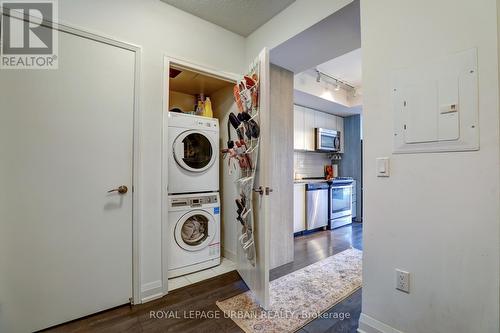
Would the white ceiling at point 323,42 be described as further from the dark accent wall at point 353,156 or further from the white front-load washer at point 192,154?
the dark accent wall at point 353,156

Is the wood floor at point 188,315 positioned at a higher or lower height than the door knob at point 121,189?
lower

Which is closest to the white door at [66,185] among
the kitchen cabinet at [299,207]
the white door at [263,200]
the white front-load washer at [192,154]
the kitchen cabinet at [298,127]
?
the white front-load washer at [192,154]

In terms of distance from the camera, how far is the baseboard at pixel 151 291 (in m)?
1.88

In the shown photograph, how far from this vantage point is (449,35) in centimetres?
117

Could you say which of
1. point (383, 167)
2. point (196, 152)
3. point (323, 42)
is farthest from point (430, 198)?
point (196, 152)

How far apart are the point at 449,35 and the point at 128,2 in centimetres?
226

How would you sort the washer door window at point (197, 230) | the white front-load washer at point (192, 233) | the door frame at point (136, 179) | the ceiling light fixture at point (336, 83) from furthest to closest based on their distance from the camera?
the ceiling light fixture at point (336, 83)
the washer door window at point (197, 230)
the white front-load washer at point (192, 233)
the door frame at point (136, 179)

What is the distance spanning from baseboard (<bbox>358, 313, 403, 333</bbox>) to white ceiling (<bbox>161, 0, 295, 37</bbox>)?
258cm

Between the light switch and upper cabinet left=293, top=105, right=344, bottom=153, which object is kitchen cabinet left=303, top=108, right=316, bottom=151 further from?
Answer: the light switch

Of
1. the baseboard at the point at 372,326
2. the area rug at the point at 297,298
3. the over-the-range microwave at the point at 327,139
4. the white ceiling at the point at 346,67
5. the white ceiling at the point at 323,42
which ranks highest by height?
the white ceiling at the point at 346,67

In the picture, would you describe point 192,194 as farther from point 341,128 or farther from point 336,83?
point 341,128

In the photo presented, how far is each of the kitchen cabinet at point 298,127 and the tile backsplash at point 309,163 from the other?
30cm

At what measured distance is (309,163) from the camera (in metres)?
4.69

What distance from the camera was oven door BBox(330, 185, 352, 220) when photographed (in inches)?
163
